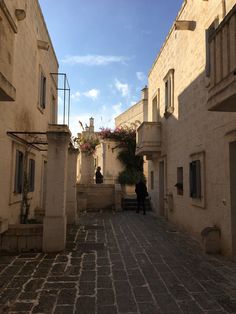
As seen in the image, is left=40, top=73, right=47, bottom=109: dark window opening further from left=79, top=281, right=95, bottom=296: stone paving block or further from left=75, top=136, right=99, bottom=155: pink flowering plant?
left=75, top=136, right=99, bottom=155: pink flowering plant

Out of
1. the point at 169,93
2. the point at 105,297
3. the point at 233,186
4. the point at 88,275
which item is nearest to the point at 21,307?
the point at 105,297

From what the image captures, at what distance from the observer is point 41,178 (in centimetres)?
1259

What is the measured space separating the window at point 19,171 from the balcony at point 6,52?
3.18 metres

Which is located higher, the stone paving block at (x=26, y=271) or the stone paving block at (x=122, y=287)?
the stone paving block at (x=26, y=271)

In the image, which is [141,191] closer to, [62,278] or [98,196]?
[98,196]

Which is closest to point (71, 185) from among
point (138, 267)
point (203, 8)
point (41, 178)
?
point (41, 178)

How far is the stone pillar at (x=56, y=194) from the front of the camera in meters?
7.72

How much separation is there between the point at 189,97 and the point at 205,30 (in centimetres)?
220

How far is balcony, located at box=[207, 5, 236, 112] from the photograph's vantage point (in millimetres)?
4914

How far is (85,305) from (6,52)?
4.47m

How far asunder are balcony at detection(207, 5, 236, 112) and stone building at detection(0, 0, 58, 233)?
3680 millimetres

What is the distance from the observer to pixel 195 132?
956 cm

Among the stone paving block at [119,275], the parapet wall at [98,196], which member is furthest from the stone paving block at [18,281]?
the parapet wall at [98,196]

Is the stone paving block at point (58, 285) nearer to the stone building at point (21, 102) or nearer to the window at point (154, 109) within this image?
the stone building at point (21, 102)
